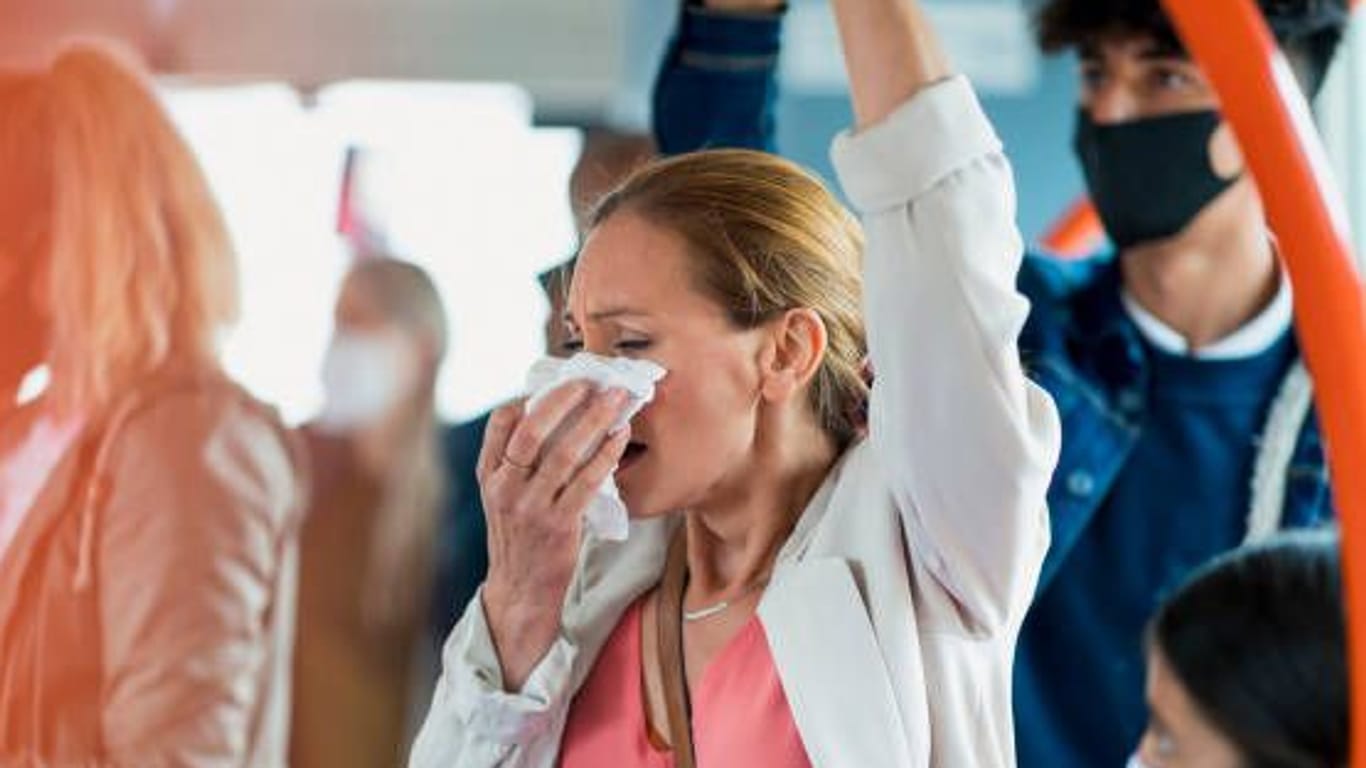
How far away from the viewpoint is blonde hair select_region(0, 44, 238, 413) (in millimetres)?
1789

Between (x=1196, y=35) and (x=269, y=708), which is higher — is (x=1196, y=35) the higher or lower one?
the higher one

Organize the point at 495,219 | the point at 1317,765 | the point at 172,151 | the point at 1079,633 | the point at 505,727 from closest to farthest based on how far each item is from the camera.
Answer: the point at 1317,765 → the point at 505,727 → the point at 172,151 → the point at 1079,633 → the point at 495,219

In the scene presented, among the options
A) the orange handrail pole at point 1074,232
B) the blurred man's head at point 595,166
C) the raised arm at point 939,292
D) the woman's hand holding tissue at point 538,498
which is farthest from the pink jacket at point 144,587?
the orange handrail pole at point 1074,232

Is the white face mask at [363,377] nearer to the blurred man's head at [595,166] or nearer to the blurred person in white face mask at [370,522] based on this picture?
the blurred person in white face mask at [370,522]

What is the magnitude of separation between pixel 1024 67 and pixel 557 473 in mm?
1828

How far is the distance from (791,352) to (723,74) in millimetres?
536

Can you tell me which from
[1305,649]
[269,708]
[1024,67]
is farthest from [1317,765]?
[1024,67]

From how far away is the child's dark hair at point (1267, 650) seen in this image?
51.0 inches

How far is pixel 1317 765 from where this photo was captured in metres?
1.30

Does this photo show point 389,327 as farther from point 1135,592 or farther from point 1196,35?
point 1196,35

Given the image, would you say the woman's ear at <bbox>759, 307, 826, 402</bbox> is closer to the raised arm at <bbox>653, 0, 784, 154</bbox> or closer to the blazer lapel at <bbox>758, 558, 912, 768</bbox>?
the blazer lapel at <bbox>758, 558, 912, 768</bbox>

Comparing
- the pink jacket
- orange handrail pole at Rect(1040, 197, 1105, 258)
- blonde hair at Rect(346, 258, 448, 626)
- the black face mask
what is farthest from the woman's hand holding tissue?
orange handrail pole at Rect(1040, 197, 1105, 258)

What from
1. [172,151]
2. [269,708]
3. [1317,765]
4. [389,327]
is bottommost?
[269,708]

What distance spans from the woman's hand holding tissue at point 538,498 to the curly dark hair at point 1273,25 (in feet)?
2.86
